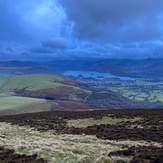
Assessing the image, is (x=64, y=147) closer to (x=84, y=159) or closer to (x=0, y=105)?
(x=84, y=159)

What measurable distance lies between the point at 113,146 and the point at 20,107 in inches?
3653

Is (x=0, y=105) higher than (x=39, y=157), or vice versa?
(x=0, y=105)

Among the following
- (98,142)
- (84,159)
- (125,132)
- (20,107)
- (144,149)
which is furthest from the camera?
(20,107)

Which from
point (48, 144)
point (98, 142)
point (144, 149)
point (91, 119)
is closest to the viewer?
point (144, 149)

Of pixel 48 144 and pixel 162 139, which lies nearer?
pixel 48 144

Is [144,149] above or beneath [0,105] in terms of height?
beneath

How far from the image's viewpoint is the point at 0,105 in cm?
12812

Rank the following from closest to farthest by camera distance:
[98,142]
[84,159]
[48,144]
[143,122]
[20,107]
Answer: [84,159] → [48,144] → [98,142] → [143,122] → [20,107]

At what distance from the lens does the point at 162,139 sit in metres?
35.4

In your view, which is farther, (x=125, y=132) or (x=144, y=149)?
(x=125, y=132)

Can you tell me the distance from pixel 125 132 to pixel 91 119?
11.7m

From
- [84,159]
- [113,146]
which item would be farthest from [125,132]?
[84,159]

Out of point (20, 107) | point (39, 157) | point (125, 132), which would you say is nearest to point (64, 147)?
point (39, 157)

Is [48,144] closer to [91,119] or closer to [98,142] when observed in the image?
[98,142]
